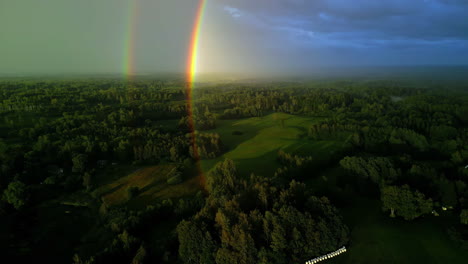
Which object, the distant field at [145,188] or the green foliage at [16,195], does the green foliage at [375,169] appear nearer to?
the distant field at [145,188]

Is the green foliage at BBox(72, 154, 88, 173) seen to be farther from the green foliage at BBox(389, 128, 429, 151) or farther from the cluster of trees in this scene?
the green foliage at BBox(389, 128, 429, 151)

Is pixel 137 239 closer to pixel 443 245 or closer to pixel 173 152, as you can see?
pixel 173 152

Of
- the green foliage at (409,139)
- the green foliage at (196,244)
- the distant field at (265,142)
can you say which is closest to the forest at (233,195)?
the green foliage at (196,244)

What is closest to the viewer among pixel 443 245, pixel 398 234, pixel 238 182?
pixel 443 245

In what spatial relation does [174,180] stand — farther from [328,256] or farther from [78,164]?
[328,256]

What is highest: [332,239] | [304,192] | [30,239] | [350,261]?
[304,192]

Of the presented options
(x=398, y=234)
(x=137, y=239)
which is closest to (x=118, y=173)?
(x=137, y=239)
